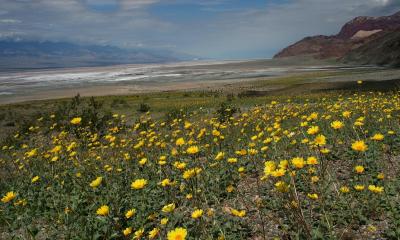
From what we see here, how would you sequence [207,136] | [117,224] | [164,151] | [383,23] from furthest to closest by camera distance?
[383,23] → [207,136] → [164,151] → [117,224]

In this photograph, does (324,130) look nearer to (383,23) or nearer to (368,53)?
(368,53)

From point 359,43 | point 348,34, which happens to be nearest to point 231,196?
point 359,43

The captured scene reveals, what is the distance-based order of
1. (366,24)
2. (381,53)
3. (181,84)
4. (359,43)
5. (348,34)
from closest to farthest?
(181,84) < (381,53) < (359,43) < (366,24) < (348,34)

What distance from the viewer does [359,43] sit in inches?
4589

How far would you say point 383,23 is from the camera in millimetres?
149875

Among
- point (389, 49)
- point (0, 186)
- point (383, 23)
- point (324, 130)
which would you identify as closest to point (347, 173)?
point (324, 130)

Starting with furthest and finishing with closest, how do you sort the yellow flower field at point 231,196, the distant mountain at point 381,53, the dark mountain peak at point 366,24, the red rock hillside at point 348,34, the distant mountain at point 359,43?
the dark mountain peak at point 366,24 → the red rock hillside at point 348,34 → the distant mountain at point 359,43 → the distant mountain at point 381,53 → the yellow flower field at point 231,196

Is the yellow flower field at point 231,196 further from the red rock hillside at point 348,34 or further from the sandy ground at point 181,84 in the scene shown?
the red rock hillside at point 348,34

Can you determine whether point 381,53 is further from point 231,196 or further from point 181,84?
point 231,196

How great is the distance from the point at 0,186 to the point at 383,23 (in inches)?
6486

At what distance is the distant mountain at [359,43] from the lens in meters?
83.7

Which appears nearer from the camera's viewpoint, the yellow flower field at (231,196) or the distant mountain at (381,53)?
the yellow flower field at (231,196)

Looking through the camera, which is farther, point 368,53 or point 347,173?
point 368,53

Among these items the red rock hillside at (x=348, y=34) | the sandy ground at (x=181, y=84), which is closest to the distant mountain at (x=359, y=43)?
the red rock hillside at (x=348, y=34)
